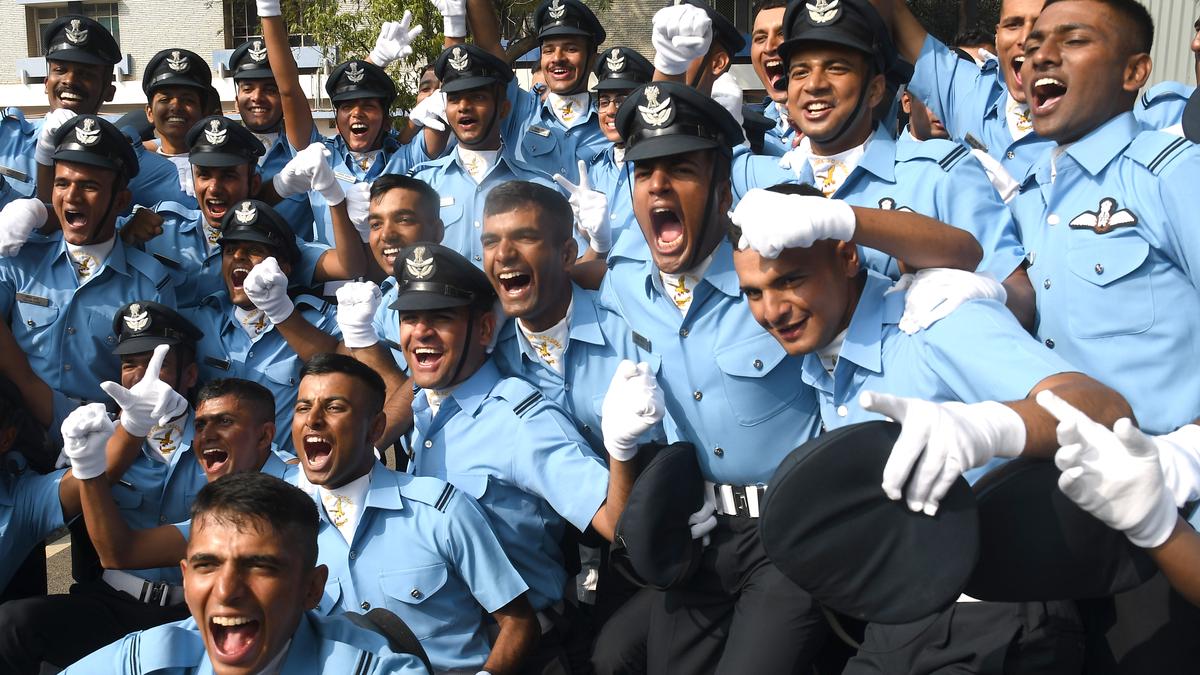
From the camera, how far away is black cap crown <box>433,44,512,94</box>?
535cm

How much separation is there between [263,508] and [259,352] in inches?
97.6

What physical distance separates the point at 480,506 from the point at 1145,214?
2.10 m

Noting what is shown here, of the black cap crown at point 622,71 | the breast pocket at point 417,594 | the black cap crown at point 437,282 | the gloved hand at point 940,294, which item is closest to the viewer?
the gloved hand at point 940,294

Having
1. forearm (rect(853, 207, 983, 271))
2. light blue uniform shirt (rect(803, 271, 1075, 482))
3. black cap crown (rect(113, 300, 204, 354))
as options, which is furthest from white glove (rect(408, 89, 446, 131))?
forearm (rect(853, 207, 983, 271))

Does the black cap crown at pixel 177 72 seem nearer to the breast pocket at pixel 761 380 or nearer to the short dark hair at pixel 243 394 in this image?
the short dark hair at pixel 243 394

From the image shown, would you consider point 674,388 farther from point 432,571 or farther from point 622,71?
point 622,71

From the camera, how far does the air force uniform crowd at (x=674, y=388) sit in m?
2.17

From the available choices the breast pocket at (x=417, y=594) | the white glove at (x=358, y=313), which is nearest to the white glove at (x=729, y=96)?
the white glove at (x=358, y=313)

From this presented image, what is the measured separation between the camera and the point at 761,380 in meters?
3.20

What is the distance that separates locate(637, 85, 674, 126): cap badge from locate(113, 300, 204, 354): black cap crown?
2330 mm

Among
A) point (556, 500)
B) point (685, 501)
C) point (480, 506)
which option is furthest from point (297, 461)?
point (685, 501)

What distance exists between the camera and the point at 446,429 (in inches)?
154

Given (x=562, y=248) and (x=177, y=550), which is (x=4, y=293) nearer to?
(x=177, y=550)

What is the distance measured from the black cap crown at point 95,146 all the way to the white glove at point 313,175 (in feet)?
2.21
